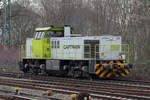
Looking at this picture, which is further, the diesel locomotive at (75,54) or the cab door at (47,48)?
the cab door at (47,48)

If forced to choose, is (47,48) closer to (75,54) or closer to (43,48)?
(43,48)

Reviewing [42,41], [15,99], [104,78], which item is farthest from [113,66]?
[15,99]

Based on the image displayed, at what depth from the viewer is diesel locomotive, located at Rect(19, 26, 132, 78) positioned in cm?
1245

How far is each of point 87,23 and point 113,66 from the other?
39.3 feet

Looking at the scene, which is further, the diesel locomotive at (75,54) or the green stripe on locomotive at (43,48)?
the green stripe on locomotive at (43,48)

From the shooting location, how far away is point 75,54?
13289 mm

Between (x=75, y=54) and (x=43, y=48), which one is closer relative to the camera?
(x=75, y=54)

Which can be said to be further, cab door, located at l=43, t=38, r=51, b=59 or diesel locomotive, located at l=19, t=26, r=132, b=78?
cab door, located at l=43, t=38, r=51, b=59

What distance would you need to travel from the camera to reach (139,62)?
1524 cm

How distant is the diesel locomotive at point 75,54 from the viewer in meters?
12.4

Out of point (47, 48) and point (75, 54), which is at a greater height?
point (47, 48)

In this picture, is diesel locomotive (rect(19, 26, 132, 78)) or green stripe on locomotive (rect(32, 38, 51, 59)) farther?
green stripe on locomotive (rect(32, 38, 51, 59))

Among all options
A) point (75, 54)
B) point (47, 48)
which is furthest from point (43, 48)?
point (75, 54)

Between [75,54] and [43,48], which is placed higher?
[43,48]
